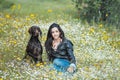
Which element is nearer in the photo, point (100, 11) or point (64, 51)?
point (64, 51)

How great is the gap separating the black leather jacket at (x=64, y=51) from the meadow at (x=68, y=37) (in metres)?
0.29

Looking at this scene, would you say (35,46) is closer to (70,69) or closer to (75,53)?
(70,69)

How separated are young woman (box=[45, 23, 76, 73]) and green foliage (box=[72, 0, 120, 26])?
6666 millimetres

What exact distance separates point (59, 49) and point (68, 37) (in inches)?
145

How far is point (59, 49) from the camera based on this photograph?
28.4 feet

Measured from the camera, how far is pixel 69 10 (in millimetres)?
18266

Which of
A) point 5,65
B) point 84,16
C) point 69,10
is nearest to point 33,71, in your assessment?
point 5,65

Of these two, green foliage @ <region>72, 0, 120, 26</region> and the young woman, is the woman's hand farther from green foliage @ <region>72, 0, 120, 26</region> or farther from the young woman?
green foliage @ <region>72, 0, 120, 26</region>

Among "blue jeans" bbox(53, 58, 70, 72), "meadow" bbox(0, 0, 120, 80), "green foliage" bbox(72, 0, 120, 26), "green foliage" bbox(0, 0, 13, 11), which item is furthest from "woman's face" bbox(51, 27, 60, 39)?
"green foliage" bbox(0, 0, 13, 11)

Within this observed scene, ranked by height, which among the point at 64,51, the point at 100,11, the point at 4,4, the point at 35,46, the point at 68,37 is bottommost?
the point at 68,37

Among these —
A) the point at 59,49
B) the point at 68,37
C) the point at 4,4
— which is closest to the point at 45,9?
the point at 4,4

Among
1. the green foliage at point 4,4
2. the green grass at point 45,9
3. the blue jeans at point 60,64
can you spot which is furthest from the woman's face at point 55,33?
the green foliage at point 4,4

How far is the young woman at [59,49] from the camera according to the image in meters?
8.48

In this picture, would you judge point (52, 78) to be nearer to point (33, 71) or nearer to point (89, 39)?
point (33, 71)
